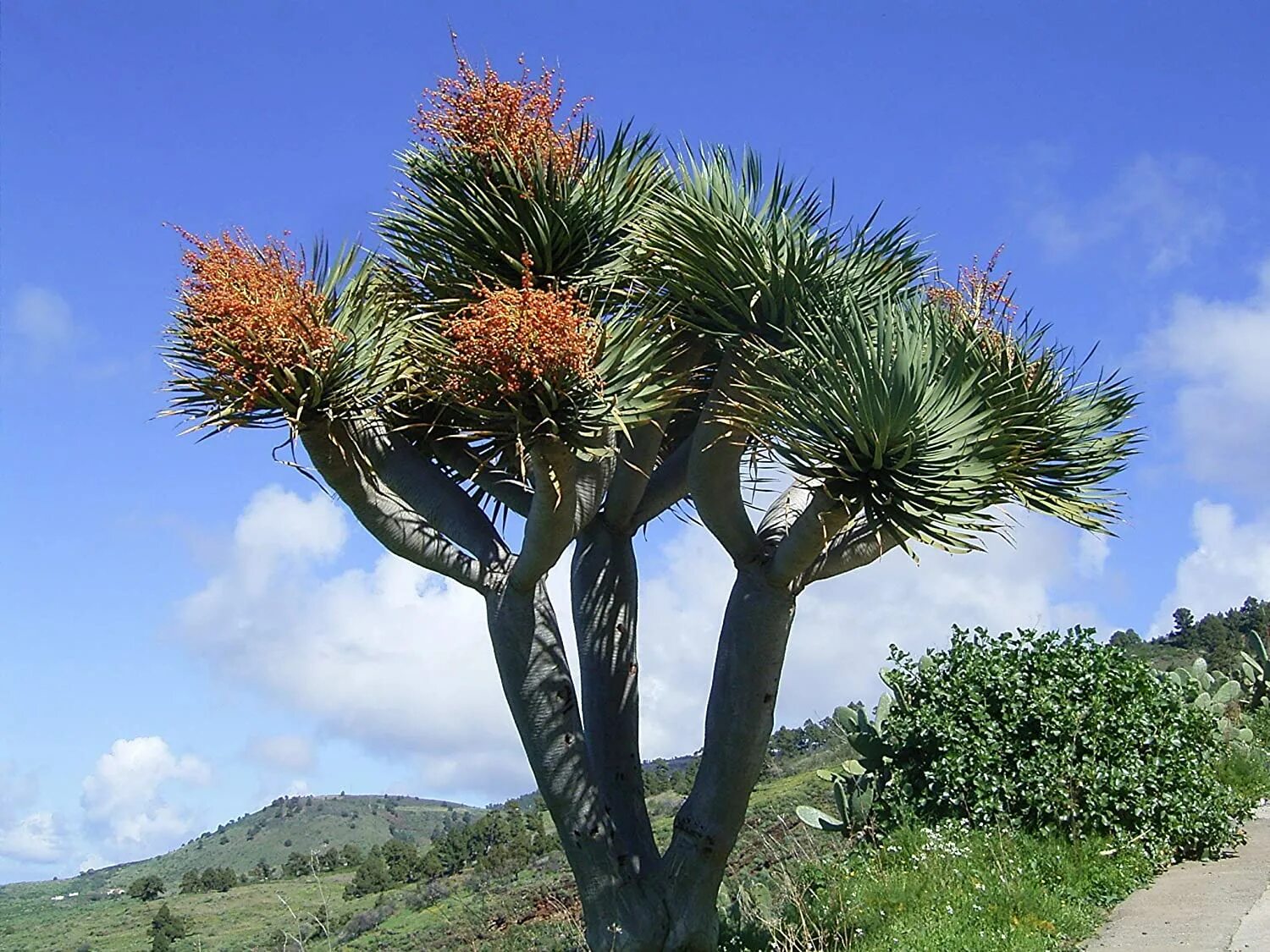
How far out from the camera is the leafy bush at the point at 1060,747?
28.8 feet

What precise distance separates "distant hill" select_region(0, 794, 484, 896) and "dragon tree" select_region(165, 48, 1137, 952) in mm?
41712

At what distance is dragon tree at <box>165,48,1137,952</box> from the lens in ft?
22.3

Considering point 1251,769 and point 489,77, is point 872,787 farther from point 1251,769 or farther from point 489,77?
point 489,77

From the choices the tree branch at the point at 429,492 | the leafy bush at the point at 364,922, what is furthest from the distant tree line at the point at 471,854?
the tree branch at the point at 429,492

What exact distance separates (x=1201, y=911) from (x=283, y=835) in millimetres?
56894

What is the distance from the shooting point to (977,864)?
785 centimetres

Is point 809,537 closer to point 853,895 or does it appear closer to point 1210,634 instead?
point 853,895

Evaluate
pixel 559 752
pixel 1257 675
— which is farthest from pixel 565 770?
pixel 1257 675

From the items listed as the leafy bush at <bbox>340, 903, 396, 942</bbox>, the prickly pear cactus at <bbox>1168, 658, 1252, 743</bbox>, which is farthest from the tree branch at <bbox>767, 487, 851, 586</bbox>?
the leafy bush at <bbox>340, 903, 396, 942</bbox>

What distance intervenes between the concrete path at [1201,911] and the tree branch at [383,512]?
169 inches

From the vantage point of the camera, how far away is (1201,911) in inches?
292

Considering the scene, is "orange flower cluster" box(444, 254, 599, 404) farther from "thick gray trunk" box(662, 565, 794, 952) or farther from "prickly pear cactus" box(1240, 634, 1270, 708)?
"prickly pear cactus" box(1240, 634, 1270, 708)

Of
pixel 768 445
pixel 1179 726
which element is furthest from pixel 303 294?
pixel 1179 726

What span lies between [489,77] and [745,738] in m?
4.53
